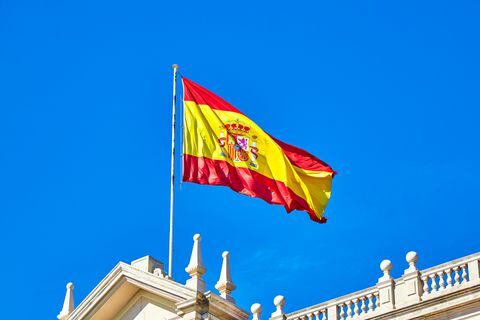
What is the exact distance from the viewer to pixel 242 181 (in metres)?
44.7

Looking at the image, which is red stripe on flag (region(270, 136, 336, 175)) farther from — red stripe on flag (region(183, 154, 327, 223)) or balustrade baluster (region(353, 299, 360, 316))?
balustrade baluster (region(353, 299, 360, 316))

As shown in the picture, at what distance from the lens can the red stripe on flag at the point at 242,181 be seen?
4438 cm

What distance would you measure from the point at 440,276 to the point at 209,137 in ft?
33.5

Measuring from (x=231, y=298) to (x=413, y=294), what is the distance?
19.1ft

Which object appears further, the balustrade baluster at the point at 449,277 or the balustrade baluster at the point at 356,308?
the balustrade baluster at the point at 356,308

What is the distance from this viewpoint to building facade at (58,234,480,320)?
3838 centimetres

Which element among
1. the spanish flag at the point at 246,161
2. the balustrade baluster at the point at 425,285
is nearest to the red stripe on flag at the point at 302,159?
the spanish flag at the point at 246,161

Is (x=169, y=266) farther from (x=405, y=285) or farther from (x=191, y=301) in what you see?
(x=405, y=285)

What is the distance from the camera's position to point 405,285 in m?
39.6

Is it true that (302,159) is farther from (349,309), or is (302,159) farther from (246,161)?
(349,309)

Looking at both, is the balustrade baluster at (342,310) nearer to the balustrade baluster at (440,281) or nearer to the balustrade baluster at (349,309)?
the balustrade baluster at (349,309)

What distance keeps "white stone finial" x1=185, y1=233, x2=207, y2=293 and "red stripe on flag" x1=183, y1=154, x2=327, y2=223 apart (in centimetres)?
300

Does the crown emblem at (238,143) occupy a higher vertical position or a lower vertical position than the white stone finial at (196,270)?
higher

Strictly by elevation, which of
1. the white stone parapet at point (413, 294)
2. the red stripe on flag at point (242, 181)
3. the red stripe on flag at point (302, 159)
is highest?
the red stripe on flag at point (302, 159)
